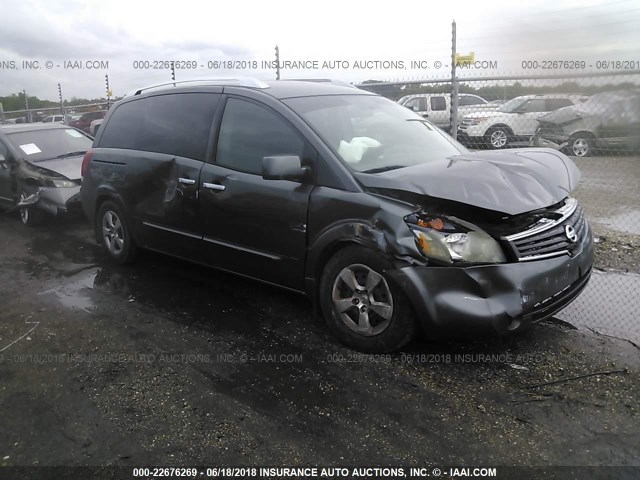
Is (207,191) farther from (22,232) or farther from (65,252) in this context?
(22,232)

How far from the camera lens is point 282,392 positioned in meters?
3.05

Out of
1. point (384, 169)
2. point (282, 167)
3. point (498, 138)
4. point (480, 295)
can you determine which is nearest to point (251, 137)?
point (282, 167)

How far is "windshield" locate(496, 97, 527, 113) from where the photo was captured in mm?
7279

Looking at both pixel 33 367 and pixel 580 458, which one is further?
pixel 33 367

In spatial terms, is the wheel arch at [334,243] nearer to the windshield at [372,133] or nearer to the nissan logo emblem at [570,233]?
the windshield at [372,133]

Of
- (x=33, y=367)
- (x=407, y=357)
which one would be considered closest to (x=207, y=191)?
(x=33, y=367)

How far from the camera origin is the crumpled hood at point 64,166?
7.09m

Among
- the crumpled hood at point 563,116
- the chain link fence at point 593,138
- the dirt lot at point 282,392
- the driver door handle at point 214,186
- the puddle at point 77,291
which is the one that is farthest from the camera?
the crumpled hood at point 563,116

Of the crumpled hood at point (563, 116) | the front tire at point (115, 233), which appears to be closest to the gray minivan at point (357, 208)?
the front tire at point (115, 233)

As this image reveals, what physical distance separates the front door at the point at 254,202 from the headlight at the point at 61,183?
11.8 ft

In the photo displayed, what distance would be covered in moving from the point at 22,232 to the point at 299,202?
17.9 ft

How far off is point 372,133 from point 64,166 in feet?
17.3

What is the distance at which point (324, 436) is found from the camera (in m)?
2.64

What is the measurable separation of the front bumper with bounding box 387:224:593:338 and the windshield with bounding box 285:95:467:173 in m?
0.92
